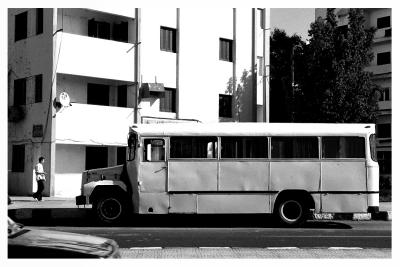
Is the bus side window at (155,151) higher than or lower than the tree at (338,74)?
lower

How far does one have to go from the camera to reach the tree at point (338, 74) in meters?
33.2

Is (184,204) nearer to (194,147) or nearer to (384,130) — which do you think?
(194,147)

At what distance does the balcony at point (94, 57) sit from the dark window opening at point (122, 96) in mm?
986

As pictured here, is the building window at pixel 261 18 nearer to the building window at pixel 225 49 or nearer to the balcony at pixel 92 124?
the building window at pixel 225 49

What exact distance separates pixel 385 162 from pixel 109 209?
1247 inches

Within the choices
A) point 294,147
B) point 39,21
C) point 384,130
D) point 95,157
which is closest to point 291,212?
point 294,147

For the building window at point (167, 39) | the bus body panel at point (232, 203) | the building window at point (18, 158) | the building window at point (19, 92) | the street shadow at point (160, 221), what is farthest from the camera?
the building window at point (167, 39)

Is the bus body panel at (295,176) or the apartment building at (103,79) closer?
the bus body panel at (295,176)

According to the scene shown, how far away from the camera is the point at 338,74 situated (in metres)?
33.4

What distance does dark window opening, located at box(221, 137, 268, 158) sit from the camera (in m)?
17.5

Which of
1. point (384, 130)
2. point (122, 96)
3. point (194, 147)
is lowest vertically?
point (194, 147)

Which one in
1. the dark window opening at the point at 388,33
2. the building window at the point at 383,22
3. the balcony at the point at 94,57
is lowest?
the balcony at the point at 94,57

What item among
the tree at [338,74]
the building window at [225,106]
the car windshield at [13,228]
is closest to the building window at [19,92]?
the building window at [225,106]
